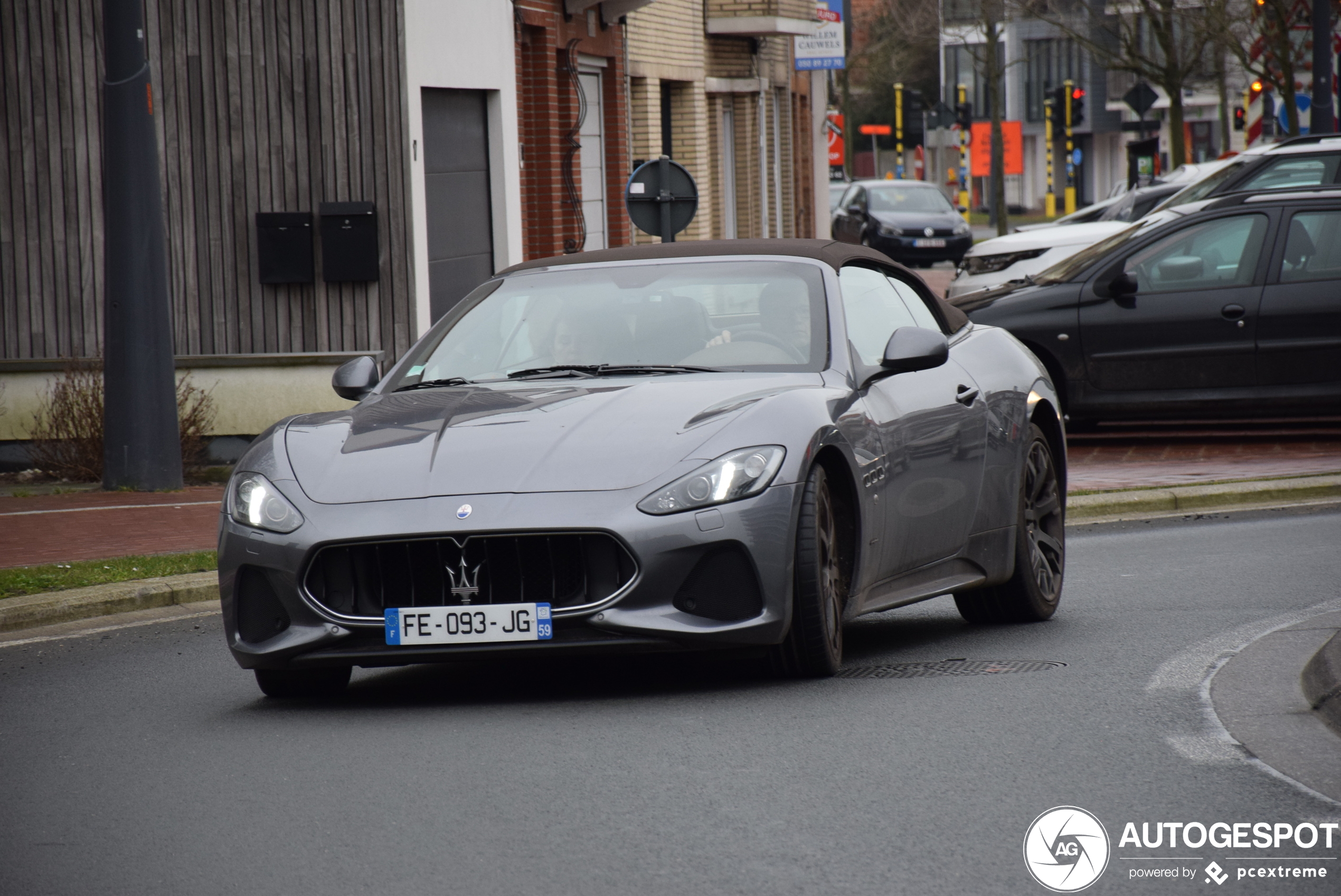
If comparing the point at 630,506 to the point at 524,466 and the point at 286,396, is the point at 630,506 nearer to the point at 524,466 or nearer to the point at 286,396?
the point at 524,466

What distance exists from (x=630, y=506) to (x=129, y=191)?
790cm

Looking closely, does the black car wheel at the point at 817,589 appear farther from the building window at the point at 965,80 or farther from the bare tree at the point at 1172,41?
the building window at the point at 965,80

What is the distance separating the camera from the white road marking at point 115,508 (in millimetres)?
12273

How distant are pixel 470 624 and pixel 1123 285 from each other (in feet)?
31.6

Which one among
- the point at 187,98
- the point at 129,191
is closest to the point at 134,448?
the point at 129,191

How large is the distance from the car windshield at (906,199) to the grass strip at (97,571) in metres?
36.2

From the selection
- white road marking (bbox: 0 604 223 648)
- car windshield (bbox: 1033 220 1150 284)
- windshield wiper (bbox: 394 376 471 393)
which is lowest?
white road marking (bbox: 0 604 223 648)

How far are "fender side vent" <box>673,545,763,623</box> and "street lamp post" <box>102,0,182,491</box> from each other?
769 centimetres

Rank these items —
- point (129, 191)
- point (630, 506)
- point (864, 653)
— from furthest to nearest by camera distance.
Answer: point (129, 191) → point (864, 653) → point (630, 506)

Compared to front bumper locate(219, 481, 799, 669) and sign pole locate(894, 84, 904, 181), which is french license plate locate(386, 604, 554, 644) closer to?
Answer: front bumper locate(219, 481, 799, 669)

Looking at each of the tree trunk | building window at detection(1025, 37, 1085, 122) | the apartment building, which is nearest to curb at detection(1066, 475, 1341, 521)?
the apartment building

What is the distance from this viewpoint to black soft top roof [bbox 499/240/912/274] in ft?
24.9

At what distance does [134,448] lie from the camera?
13.1 m

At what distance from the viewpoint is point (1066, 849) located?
459 cm
